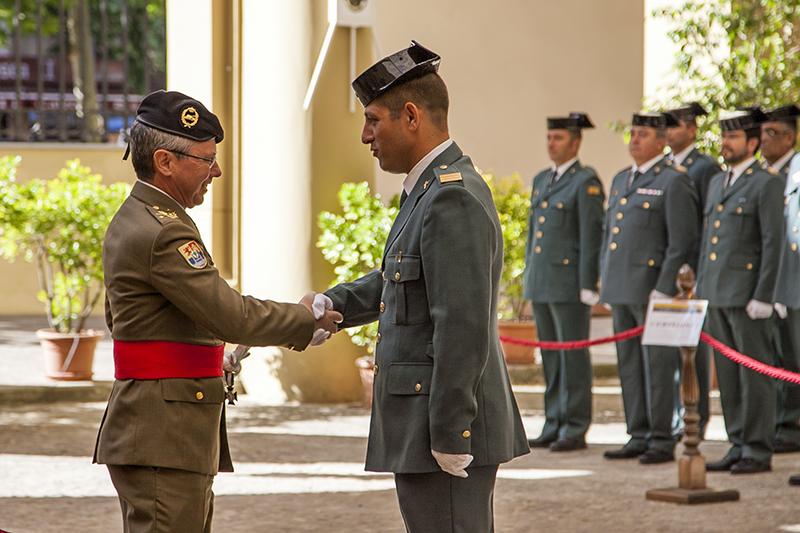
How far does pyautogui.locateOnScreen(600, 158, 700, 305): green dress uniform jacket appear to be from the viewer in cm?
615

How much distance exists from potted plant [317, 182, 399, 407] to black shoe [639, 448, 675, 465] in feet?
7.38

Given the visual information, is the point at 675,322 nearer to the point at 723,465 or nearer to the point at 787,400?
the point at 723,465

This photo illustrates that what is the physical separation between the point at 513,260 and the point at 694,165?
226 cm

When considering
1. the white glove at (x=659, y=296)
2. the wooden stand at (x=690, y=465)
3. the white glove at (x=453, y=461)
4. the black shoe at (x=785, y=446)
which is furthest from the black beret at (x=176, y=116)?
the black shoe at (x=785, y=446)

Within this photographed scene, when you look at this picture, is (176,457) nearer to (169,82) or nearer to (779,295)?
(779,295)

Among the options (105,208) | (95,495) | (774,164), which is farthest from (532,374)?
(95,495)

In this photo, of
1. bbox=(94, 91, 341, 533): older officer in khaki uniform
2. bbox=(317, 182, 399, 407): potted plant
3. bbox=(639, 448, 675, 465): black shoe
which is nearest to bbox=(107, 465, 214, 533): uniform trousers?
bbox=(94, 91, 341, 533): older officer in khaki uniform

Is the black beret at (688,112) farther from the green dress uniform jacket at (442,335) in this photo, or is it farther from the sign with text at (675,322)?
the green dress uniform jacket at (442,335)

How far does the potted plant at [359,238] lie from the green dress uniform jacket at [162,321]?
15.4 ft

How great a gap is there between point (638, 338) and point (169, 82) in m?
4.73

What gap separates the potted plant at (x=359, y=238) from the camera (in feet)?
24.5

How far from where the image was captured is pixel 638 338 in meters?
6.44

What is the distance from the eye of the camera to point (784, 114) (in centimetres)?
634

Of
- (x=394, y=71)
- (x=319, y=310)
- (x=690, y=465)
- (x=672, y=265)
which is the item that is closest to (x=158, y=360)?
(x=319, y=310)
